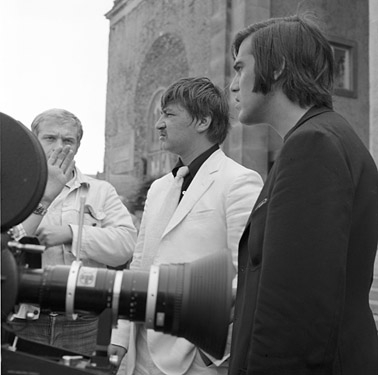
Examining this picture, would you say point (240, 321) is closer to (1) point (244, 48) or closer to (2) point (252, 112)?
(2) point (252, 112)

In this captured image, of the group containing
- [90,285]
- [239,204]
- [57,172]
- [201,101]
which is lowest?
[90,285]

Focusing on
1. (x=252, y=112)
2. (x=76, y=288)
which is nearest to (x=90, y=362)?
(x=76, y=288)

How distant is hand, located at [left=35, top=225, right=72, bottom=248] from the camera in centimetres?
237

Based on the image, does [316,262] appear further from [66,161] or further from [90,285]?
[66,161]

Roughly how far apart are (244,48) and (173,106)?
2.61ft

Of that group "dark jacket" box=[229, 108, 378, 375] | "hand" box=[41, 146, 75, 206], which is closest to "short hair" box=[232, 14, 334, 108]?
"dark jacket" box=[229, 108, 378, 375]

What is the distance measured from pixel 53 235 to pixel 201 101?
2.91 ft

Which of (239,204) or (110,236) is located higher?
(239,204)

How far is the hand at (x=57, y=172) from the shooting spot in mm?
2287

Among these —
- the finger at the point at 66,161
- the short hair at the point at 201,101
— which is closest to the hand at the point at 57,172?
the finger at the point at 66,161

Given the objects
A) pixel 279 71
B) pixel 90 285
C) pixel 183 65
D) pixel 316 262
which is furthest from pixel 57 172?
pixel 183 65

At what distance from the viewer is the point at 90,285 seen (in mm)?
1222

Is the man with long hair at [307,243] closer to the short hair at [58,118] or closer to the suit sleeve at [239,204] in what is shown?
the suit sleeve at [239,204]

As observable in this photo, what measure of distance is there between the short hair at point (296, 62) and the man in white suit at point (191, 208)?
62cm
